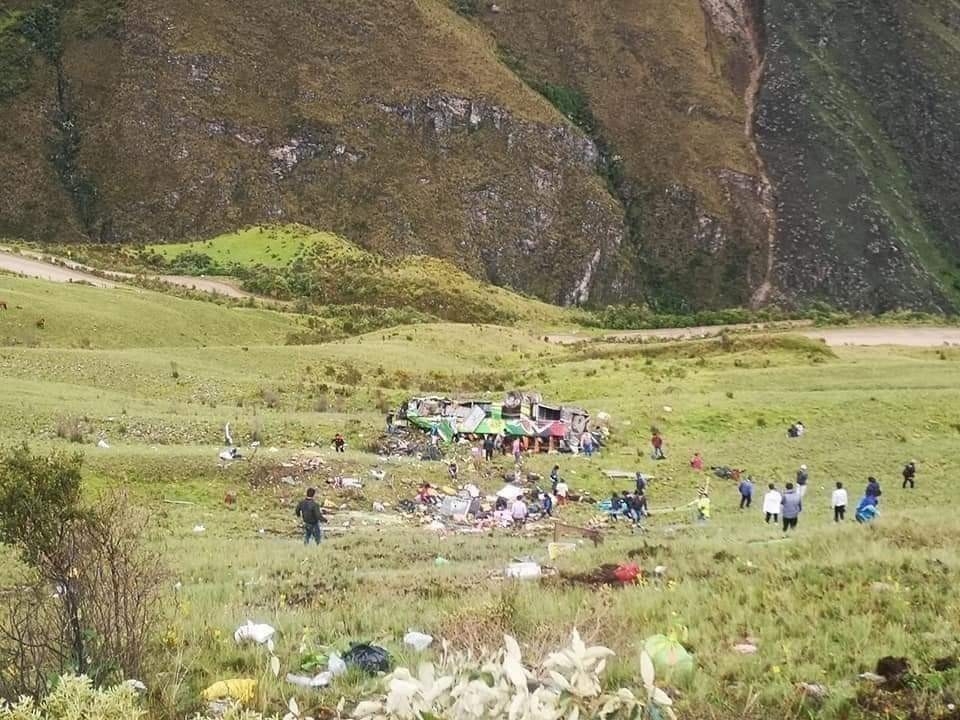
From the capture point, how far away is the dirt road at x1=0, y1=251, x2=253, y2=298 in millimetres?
52031

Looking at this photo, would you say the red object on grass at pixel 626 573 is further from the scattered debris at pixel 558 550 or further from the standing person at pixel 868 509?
the standing person at pixel 868 509

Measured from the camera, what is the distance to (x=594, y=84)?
110250 mm

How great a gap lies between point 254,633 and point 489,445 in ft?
62.2

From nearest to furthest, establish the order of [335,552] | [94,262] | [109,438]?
[335,552] → [109,438] → [94,262]

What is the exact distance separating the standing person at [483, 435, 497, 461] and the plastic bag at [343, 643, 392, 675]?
18.6m

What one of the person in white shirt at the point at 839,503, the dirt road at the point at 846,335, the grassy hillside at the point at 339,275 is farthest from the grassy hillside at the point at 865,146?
the person in white shirt at the point at 839,503

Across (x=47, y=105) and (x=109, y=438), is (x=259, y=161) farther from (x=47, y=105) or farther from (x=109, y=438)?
(x=109, y=438)

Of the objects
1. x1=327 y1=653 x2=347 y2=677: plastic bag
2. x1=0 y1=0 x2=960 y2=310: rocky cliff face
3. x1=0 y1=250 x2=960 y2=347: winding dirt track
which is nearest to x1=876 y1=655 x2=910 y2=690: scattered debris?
x1=327 y1=653 x2=347 y2=677: plastic bag

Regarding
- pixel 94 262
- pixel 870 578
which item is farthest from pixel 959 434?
pixel 94 262

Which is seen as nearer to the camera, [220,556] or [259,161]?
[220,556]

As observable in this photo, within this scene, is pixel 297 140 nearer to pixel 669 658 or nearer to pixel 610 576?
pixel 610 576

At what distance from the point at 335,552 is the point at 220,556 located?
195 cm

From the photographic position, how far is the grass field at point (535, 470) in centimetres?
761

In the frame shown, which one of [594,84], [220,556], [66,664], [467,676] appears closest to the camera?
[467,676]
